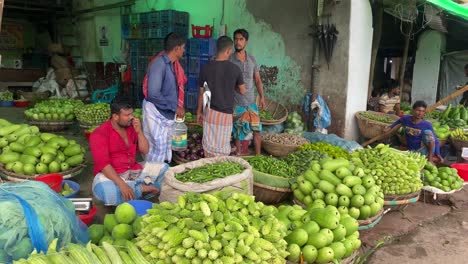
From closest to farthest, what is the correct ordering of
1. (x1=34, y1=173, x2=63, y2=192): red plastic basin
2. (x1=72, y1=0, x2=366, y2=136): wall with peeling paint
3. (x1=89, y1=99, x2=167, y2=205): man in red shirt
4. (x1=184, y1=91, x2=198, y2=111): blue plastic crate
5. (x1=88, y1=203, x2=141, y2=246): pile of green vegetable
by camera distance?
(x1=88, y1=203, x2=141, y2=246): pile of green vegetable
(x1=89, y1=99, x2=167, y2=205): man in red shirt
(x1=34, y1=173, x2=63, y2=192): red plastic basin
(x1=72, y1=0, x2=366, y2=136): wall with peeling paint
(x1=184, y1=91, x2=198, y2=111): blue plastic crate

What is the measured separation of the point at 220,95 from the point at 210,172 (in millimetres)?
1552

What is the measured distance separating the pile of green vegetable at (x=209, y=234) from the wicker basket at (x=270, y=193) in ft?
4.97

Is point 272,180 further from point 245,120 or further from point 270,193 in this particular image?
point 245,120

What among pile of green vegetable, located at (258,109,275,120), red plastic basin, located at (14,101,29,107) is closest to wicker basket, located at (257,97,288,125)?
pile of green vegetable, located at (258,109,275,120)

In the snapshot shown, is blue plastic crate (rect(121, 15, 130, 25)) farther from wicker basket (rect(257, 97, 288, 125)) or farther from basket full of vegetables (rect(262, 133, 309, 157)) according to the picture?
basket full of vegetables (rect(262, 133, 309, 157))

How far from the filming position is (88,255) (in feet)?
6.44

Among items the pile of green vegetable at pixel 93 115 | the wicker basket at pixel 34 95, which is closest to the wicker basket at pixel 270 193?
the pile of green vegetable at pixel 93 115

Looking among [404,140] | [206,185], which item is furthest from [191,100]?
[206,185]

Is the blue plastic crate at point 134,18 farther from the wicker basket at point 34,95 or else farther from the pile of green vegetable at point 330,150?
the pile of green vegetable at point 330,150

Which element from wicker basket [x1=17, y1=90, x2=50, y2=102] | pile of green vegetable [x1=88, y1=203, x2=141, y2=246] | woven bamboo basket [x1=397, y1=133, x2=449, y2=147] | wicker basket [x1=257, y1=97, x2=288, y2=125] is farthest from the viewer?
wicker basket [x1=17, y1=90, x2=50, y2=102]

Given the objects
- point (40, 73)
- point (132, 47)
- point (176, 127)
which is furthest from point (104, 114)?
point (40, 73)

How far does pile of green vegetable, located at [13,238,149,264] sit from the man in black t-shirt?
9.62ft

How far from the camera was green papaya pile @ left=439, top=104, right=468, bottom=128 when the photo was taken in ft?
22.8

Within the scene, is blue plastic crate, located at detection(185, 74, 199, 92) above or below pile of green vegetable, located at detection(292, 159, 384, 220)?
above
